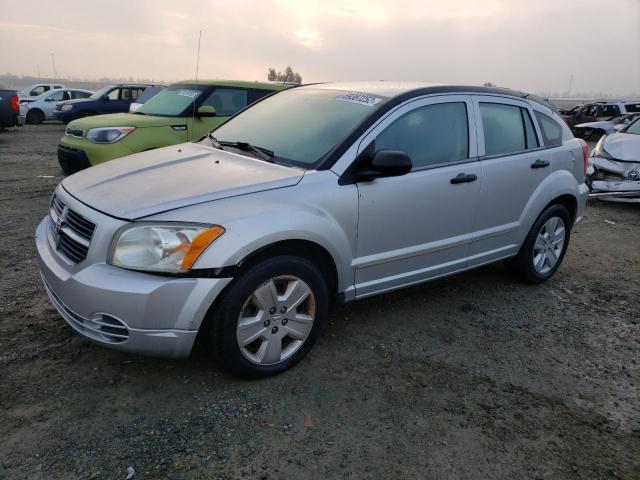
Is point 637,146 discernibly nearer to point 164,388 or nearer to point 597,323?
point 597,323

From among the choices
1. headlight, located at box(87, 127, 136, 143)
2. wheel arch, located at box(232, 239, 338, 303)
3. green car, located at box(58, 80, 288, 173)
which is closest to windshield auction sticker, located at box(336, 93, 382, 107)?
wheel arch, located at box(232, 239, 338, 303)

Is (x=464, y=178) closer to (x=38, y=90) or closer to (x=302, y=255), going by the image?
(x=302, y=255)

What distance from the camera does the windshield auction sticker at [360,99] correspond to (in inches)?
135

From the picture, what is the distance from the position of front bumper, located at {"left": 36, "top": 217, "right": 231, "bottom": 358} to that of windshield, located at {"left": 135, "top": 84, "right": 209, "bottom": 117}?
16.5ft

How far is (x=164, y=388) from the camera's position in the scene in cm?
281

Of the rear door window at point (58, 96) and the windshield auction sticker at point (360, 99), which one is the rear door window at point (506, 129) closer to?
the windshield auction sticker at point (360, 99)

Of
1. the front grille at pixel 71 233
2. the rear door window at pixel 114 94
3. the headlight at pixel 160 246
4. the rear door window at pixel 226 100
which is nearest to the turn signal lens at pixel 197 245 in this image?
the headlight at pixel 160 246

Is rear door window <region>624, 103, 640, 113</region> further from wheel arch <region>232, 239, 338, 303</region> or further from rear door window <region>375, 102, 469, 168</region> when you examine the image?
wheel arch <region>232, 239, 338, 303</region>

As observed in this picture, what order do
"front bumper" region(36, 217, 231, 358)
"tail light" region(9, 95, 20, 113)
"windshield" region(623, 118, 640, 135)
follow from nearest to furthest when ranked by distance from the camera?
1. "front bumper" region(36, 217, 231, 358)
2. "windshield" region(623, 118, 640, 135)
3. "tail light" region(9, 95, 20, 113)

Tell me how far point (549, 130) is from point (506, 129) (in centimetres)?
65

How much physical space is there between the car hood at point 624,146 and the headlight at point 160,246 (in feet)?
25.8

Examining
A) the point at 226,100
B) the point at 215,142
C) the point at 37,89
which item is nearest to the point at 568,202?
the point at 215,142

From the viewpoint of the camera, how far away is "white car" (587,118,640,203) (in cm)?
794

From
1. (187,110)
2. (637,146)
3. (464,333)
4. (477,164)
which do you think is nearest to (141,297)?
(464,333)
